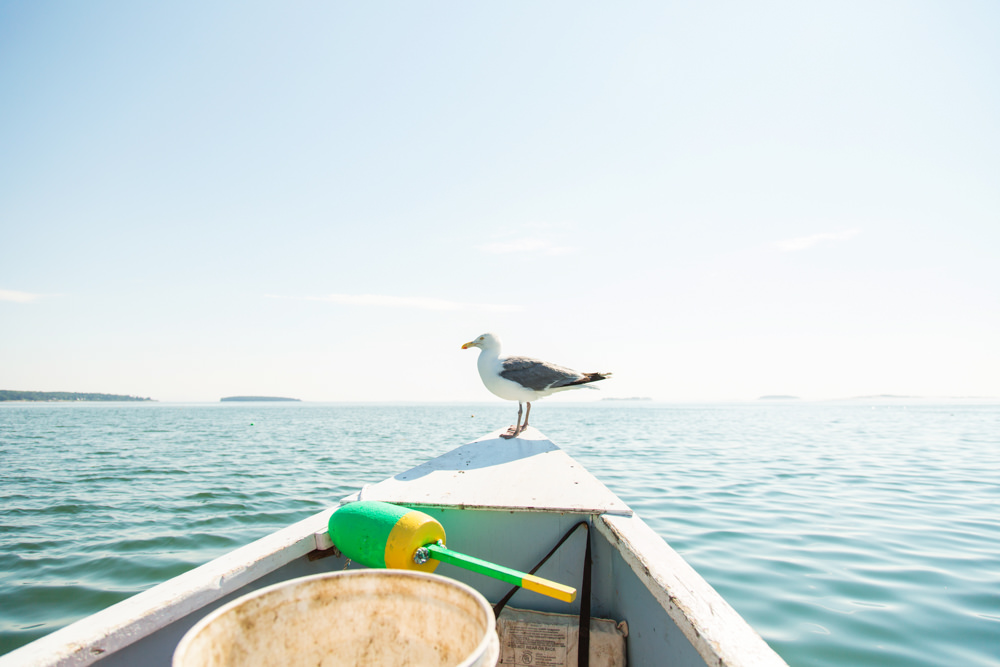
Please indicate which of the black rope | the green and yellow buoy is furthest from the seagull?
the green and yellow buoy

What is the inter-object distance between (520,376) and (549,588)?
5313 millimetres

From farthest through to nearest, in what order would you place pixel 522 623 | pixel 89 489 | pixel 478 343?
pixel 89 489 → pixel 478 343 → pixel 522 623

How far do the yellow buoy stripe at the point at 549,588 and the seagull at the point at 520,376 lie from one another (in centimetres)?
500

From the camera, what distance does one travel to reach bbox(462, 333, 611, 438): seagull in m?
6.63

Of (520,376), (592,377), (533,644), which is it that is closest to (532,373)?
(520,376)

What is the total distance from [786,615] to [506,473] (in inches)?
92.8

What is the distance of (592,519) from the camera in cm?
243

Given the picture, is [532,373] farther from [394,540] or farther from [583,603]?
[394,540]

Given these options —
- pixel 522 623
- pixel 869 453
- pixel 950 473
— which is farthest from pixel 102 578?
pixel 869 453

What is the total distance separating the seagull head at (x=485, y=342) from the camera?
7.12 metres

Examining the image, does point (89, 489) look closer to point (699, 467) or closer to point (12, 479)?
point (12, 479)

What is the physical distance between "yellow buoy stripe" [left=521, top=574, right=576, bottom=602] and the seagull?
5.00 m

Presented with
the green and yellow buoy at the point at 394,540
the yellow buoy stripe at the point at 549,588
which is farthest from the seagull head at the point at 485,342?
the yellow buoy stripe at the point at 549,588

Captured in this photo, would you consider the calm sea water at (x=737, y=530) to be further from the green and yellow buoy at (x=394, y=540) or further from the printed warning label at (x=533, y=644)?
the green and yellow buoy at (x=394, y=540)
